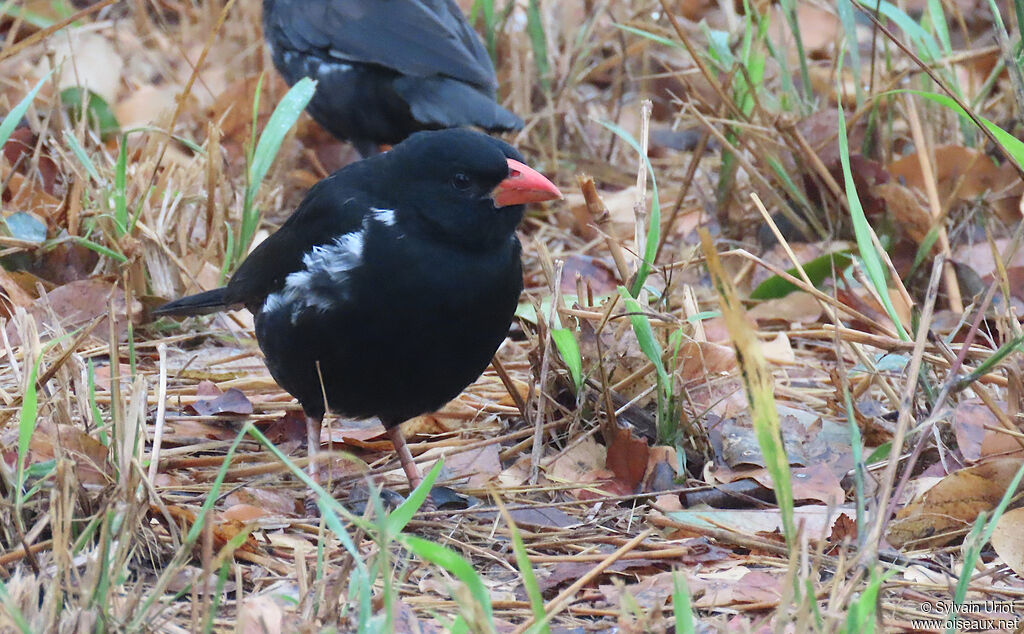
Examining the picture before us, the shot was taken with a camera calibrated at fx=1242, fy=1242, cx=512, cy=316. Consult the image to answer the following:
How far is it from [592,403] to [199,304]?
114 cm

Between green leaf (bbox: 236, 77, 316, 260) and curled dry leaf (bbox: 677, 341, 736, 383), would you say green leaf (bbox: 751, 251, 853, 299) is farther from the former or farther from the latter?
green leaf (bbox: 236, 77, 316, 260)

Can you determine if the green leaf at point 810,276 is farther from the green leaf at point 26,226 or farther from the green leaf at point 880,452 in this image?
the green leaf at point 26,226

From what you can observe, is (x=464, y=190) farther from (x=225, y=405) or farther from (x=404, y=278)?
(x=225, y=405)

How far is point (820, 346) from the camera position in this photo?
3893 mm

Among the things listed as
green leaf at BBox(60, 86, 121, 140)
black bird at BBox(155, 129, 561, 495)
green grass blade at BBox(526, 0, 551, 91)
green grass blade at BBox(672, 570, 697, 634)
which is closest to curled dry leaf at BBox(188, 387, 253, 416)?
black bird at BBox(155, 129, 561, 495)

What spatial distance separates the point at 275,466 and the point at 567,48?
11.5ft

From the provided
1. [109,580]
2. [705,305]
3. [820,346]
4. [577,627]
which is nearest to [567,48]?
[705,305]

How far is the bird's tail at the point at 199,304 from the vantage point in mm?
3402

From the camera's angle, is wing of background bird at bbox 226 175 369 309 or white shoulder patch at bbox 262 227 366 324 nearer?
white shoulder patch at bbox 262 227 366 324

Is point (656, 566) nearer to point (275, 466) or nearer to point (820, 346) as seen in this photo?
point (275, 466)

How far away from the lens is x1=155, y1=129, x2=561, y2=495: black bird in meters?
2.75

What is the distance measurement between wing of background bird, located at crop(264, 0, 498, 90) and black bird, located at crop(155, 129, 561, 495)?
213 cm

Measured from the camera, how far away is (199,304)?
3451 mm

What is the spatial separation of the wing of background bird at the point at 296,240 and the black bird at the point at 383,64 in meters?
1.81
